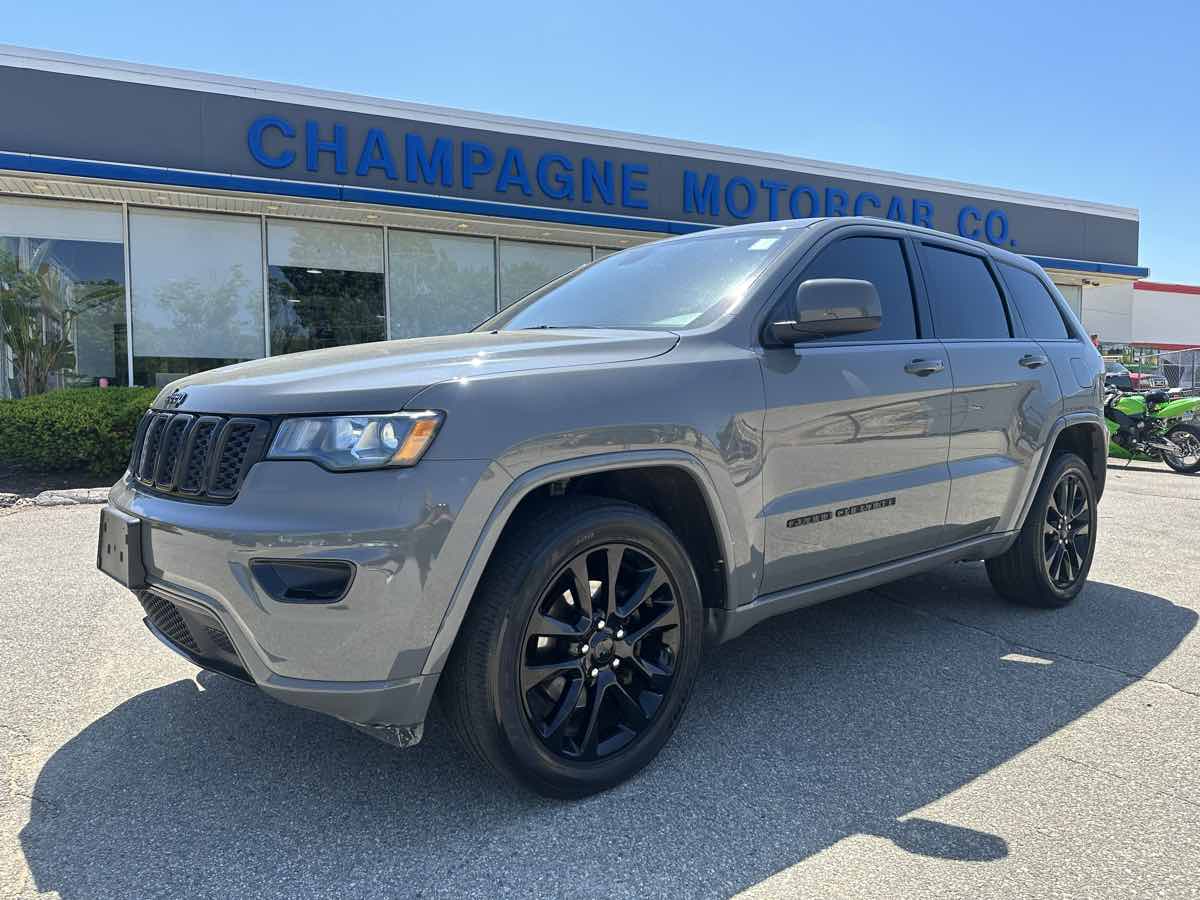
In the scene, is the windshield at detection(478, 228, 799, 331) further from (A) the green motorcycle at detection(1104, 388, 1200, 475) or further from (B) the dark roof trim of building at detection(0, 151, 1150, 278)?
(A) the green motorcycle at detection(1104, 388, 1200, 475)

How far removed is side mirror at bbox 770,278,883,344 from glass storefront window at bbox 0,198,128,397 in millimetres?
10799

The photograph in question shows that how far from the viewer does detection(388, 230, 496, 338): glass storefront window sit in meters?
12.6

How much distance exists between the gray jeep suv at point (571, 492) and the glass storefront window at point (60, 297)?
31.1 ft

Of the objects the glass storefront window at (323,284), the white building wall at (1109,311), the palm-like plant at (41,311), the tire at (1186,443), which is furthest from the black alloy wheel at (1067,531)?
the white building wall at (1109,311)

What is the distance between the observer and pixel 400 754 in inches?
112

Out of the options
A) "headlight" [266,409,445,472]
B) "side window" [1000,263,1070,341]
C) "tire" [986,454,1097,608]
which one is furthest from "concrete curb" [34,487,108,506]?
"side window" [1000,263,1070,341]

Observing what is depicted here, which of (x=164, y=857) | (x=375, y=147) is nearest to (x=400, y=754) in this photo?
(x=164, y=857)

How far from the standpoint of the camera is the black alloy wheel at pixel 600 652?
248 centimetres

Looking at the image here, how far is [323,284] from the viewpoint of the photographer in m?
12.1

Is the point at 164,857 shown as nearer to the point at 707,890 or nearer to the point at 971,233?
the point at 707,890

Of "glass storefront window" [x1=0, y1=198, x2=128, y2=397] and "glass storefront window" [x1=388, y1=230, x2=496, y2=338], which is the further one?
"glass storefront window" [x1=388, y1=230, x2=496, y2=338]

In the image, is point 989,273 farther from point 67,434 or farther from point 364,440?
point 67,434

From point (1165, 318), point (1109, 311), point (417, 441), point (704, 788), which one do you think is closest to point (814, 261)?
point (417, 441)

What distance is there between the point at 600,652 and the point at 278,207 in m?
10.5
